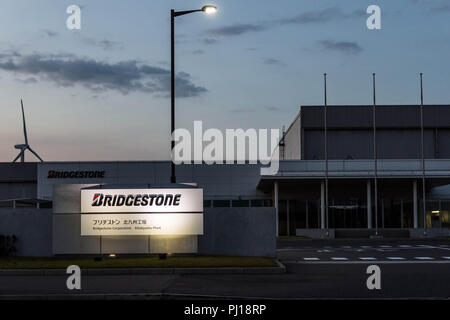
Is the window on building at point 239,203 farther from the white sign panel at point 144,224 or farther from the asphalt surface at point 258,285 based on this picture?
the asphalt surface at point 258,285

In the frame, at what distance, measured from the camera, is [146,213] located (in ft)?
79.0

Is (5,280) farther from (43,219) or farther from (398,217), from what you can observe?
(398,217)

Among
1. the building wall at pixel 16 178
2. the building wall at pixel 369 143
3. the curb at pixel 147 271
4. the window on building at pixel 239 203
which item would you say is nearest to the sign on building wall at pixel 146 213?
the curb at pixel 147 271

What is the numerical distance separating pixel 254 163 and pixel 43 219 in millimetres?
36582

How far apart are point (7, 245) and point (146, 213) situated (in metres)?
6.16

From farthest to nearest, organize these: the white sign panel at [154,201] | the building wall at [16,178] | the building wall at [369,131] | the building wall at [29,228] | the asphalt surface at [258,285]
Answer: the building wall at [16,178] → the building wall at [369,131] → the building wall at [29,228] → the white sign panel at [154,201] → the asphalt surface at [258,285]

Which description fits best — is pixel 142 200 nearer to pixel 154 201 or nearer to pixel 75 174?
pixel 154 201

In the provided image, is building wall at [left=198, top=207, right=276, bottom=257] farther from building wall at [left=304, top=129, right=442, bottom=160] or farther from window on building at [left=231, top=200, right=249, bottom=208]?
building wall at [left=304, top=129, right=442, bottom=160]

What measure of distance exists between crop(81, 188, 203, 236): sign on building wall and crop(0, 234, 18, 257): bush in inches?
155

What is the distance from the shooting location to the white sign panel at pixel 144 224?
2412cm

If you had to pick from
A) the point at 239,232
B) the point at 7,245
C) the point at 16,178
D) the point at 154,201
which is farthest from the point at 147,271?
the point at 16,178

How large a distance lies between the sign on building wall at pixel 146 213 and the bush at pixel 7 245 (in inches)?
155
